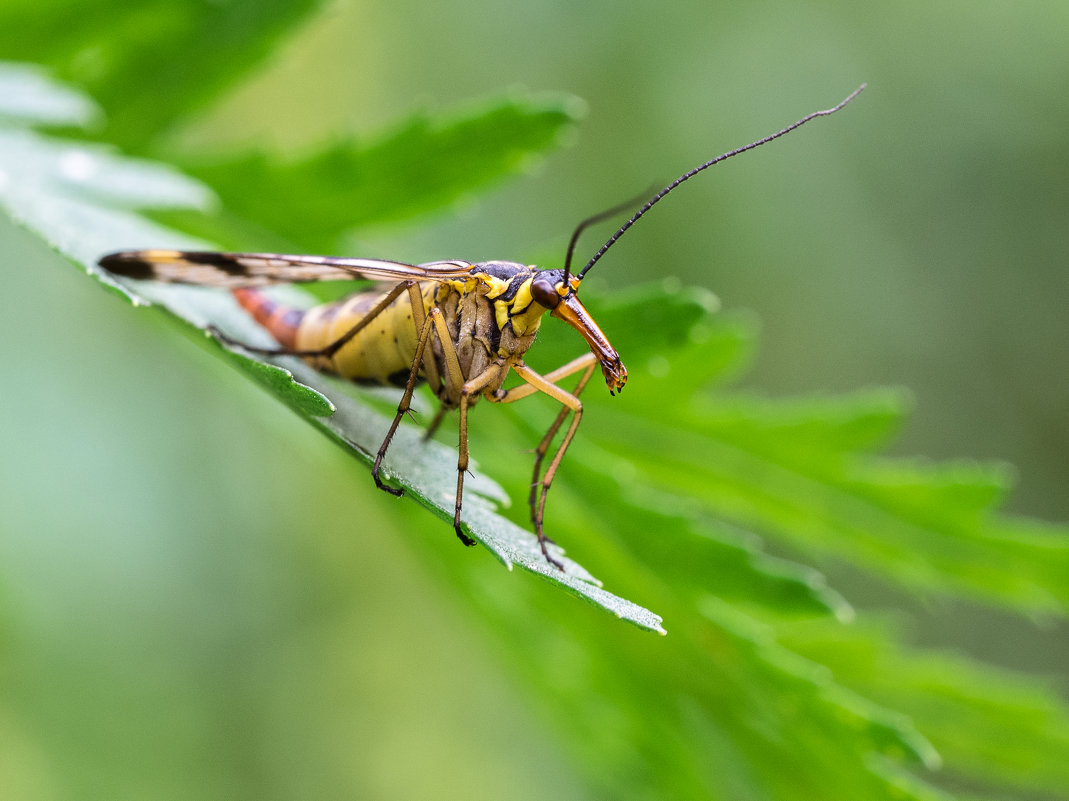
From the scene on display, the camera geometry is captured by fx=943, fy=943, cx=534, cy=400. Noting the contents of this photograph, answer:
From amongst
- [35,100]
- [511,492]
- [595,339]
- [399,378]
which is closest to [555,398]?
[595,339]

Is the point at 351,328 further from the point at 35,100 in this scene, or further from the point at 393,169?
the point at 35,100

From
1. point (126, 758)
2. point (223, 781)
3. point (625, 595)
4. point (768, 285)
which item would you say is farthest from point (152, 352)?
point (768, 285)

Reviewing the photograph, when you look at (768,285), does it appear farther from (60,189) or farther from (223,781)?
(60,189)

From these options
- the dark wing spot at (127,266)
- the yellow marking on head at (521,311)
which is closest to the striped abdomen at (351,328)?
the yellow marking on head at (521,311)

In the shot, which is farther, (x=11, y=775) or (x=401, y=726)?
(x=401, y=726)

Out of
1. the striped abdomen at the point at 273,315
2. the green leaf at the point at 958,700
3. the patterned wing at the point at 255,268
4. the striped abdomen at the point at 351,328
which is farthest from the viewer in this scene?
the green leaf at the point at 958,700

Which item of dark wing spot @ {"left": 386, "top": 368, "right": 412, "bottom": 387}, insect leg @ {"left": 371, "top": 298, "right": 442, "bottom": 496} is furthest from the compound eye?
dark wing spot @ {"left": 386, "top": 368, "right": 412, "bottom": 387}

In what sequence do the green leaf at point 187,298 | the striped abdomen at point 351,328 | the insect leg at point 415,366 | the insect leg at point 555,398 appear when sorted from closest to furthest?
the green leaf at point 187,298 < the insect leg at point 415,366 < the insect leg at point 555,398 < the striped abdomen at point 351,328

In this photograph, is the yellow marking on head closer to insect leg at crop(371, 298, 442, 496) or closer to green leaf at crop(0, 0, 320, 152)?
insect leg at crop(371, 298, 442, 496)

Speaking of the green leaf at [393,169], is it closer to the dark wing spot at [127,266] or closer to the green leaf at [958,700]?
the dark wing spot at [127,266]
